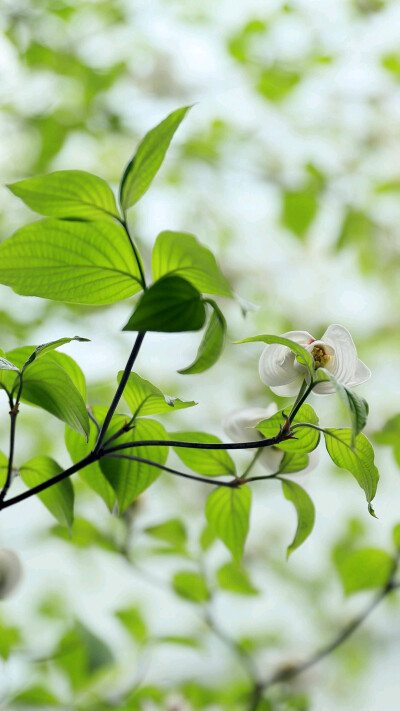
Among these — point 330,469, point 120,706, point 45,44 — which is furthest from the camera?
point 330,469

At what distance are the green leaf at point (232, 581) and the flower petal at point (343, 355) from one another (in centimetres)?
27

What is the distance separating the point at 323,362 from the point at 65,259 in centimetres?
7

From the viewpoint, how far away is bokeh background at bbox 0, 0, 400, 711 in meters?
0.66

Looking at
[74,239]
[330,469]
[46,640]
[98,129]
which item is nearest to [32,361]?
[74,239]

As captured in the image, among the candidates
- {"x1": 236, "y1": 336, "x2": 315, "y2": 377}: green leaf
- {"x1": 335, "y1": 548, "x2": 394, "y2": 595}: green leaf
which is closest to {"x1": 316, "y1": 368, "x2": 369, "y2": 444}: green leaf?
{"x1": 236, "y1": 336, "x2": 315, "y2": 377}: green leaf

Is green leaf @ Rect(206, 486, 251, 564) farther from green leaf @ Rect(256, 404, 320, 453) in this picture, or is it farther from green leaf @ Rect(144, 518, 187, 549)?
green leaf @ Rect(144, 518, 187, 549)

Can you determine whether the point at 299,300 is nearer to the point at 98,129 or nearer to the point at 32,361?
the point at 98,129

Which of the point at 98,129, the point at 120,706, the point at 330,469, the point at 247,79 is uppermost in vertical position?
the point at 247,79

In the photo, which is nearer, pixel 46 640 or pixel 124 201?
pixel 124 201

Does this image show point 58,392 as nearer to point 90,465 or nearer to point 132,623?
point 90,465

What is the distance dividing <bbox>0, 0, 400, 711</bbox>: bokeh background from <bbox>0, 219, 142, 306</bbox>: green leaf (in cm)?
38

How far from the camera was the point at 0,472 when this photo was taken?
21 cm

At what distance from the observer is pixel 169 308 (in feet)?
0.43

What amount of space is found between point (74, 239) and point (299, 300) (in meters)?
0.72
